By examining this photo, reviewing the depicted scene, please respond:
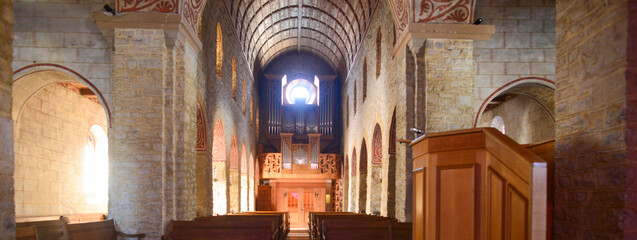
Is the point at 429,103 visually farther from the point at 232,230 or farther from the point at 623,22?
the point at 623,22

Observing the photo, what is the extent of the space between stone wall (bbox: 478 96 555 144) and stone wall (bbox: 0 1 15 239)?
34.8ft

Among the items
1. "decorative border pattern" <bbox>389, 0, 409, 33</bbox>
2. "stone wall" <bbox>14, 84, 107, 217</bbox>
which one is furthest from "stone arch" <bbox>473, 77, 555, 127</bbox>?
"stone wall" <bbox>14, 84, 107, 217</bbox>

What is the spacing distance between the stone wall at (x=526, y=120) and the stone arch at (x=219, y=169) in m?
7.68

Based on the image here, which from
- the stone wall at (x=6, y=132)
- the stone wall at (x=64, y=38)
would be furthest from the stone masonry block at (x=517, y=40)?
the stone wall at (x=6, y=132)

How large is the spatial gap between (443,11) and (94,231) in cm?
633

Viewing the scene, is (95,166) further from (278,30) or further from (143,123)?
(278,30)

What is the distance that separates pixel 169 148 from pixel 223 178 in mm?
5008

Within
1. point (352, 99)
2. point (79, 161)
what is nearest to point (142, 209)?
point (79, 161)

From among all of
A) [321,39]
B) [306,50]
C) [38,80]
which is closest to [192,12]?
[38,80]

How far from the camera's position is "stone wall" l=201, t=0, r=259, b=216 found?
10492mm

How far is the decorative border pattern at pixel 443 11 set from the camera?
7.88 metres

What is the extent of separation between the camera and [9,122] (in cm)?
299

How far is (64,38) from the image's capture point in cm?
830

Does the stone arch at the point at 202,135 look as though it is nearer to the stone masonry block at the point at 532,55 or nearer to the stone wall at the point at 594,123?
the stone masonry block at the point at 532,55
